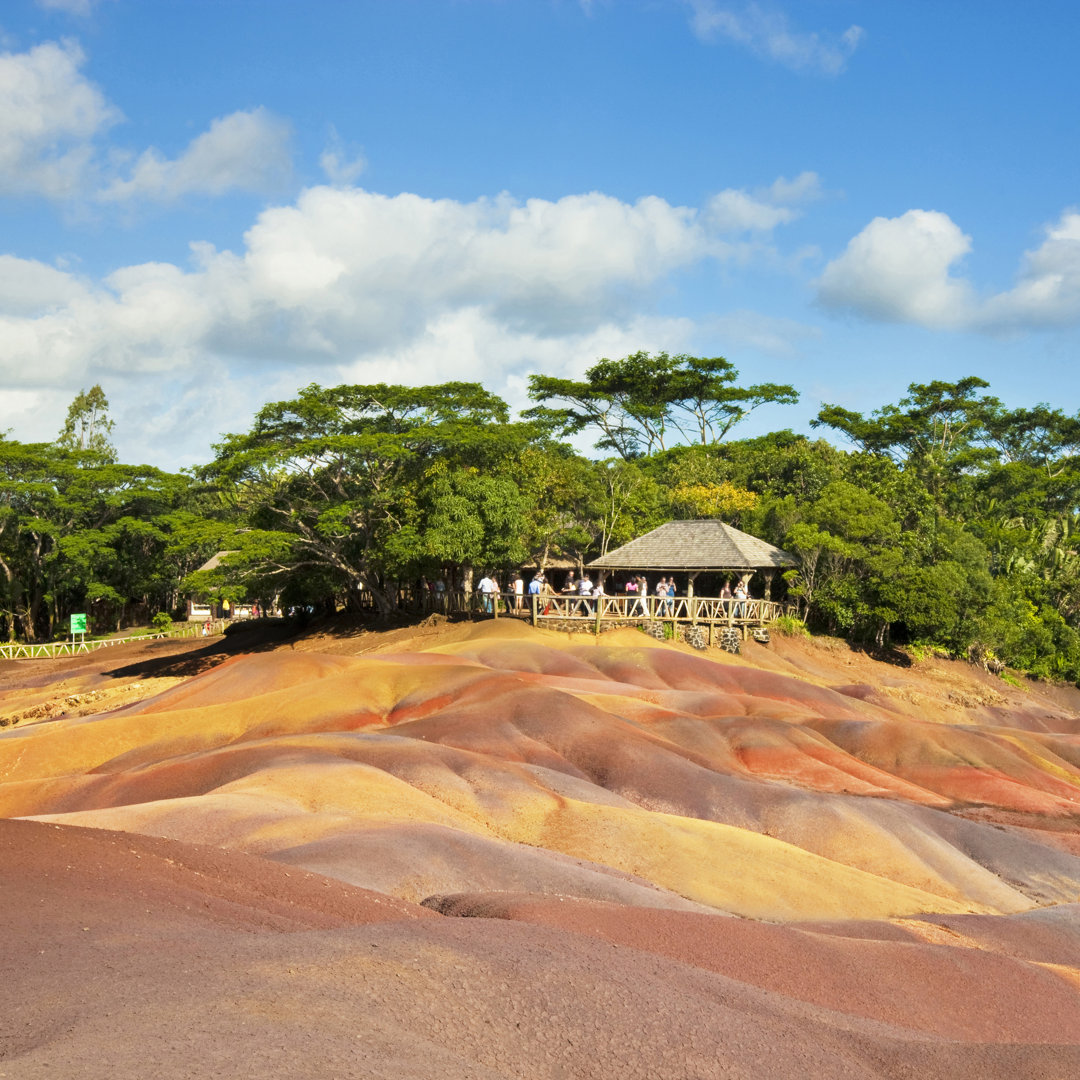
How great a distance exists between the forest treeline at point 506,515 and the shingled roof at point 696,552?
67.4 inches

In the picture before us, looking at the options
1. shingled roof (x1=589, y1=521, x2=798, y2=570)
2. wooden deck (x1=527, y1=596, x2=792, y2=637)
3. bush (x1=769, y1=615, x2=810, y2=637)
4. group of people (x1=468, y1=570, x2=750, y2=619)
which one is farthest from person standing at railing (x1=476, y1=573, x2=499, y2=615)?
bush (x1=769, y1=615, x2=810, y2=637)

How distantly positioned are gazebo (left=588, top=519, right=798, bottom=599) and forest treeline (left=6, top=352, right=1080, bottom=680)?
53.2 inches

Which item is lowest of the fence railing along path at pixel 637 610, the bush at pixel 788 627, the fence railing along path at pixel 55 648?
the fence railing along path at pixel 55 648

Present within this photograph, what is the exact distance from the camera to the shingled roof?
150ft

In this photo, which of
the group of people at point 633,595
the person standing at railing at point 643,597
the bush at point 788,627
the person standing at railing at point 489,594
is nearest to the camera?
the person standing at railing at point 643,597

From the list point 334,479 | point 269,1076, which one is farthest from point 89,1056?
point 334,479

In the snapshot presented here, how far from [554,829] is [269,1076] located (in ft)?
39.7

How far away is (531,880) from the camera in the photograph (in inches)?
571

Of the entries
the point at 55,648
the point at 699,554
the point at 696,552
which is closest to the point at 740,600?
the point at 699,554

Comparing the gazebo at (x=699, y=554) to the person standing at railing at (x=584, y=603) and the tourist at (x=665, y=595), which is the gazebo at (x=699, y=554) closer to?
the tourist at (x=665, y=595)

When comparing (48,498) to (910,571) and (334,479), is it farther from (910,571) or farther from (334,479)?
(910,571)

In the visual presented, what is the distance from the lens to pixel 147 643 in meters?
56.9

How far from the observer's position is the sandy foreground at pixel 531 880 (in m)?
7.63

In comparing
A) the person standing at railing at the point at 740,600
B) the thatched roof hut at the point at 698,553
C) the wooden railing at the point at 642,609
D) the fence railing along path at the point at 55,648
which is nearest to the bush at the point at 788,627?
the wooden railing at the point at 642,609
